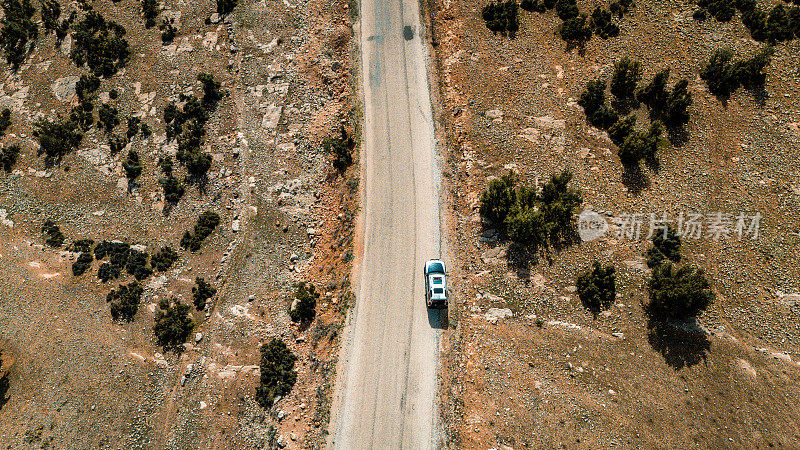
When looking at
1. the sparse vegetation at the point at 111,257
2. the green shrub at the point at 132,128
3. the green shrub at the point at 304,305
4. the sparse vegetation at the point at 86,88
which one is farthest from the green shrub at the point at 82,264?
the green shrub at the point at 304,305

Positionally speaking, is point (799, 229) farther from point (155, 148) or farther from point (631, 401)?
point (155, 148)

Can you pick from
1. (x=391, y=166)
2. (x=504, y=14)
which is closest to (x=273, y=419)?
(x=391, y=166)

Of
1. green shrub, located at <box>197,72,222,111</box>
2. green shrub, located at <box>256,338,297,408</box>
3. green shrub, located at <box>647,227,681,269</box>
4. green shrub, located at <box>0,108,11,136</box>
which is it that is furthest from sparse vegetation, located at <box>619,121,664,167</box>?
green shrub, located at <box>0,108,11,136</box>

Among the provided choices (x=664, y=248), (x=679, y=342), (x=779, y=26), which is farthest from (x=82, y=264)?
(x=779, y=26)

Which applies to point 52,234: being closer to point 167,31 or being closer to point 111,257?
point 111,257

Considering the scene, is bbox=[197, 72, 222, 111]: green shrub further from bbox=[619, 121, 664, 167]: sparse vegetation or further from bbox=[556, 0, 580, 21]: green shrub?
bbox=[619, 121, 664, 167]: sparse vegetation

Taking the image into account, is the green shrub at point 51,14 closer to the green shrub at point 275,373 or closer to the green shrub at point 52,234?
the green shrub at point 52,234
